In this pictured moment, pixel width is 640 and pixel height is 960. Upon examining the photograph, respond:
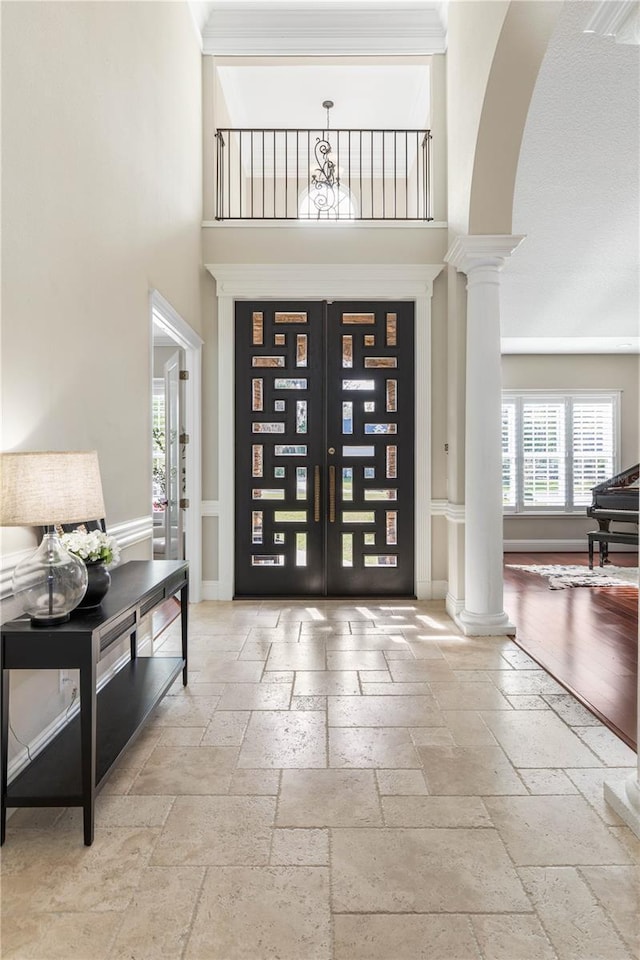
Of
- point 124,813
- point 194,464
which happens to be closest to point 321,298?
point 194,464

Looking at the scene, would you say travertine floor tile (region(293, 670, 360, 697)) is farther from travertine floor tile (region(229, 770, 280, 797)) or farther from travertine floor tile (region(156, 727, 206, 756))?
travertine floor tile (region(229, 770, 280, 797))

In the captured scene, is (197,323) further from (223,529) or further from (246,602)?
(246,602)

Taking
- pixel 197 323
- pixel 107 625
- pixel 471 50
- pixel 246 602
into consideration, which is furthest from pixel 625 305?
pixel 107 625

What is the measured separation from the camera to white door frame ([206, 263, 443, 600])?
16.0ft

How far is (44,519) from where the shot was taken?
181 centimetres

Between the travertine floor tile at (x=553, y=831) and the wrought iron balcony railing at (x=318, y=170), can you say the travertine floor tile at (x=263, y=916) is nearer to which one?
the travertine floor tile at (x=553, y=831)

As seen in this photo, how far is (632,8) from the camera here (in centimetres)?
183

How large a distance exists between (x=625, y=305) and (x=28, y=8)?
6.38 m

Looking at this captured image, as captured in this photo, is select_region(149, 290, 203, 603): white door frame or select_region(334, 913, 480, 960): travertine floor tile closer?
select_region(334, 913, 480, 960): travertine floor tile

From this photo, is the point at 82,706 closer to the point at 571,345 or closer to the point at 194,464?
the point at 194,464

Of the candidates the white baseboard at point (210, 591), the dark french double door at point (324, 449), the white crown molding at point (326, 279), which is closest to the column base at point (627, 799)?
the dark french double door at point (324, 449)

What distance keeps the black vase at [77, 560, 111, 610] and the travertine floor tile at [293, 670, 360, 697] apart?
51.4 inches

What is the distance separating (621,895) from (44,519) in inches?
81.4

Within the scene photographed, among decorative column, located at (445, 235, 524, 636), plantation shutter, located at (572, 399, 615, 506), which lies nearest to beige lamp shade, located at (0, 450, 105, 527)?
decorative column, located at (445, 235, 524, 636)
